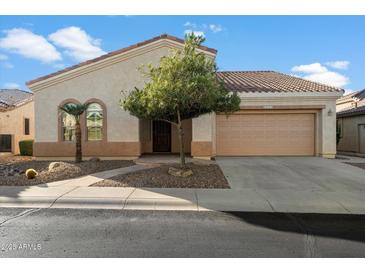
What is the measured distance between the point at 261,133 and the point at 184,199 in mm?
10243

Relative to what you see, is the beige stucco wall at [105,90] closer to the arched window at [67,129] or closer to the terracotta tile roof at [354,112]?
the arched window at [67,129]

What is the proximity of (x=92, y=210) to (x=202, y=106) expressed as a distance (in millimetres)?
4895

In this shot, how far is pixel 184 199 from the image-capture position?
756cm

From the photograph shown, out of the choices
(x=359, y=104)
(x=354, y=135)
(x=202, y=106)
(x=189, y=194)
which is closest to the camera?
(x=189, y=194)

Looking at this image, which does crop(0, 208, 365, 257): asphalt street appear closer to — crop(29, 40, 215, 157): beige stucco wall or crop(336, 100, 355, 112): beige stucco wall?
crop(29, 40, 215, 157): beige stucco wall

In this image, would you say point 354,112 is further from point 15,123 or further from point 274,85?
point 15,123

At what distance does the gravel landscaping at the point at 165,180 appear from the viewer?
9.15 meters

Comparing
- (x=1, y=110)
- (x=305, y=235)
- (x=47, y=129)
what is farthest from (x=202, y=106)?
(x=1, y=110)

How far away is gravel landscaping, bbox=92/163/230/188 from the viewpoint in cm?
915

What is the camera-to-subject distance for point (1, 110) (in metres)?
20.9

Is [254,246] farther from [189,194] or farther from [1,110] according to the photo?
[1,110]

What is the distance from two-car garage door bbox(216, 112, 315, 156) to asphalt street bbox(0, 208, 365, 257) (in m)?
10.1

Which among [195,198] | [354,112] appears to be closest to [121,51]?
[195,198]

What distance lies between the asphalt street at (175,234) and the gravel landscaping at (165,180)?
238 centimetres
